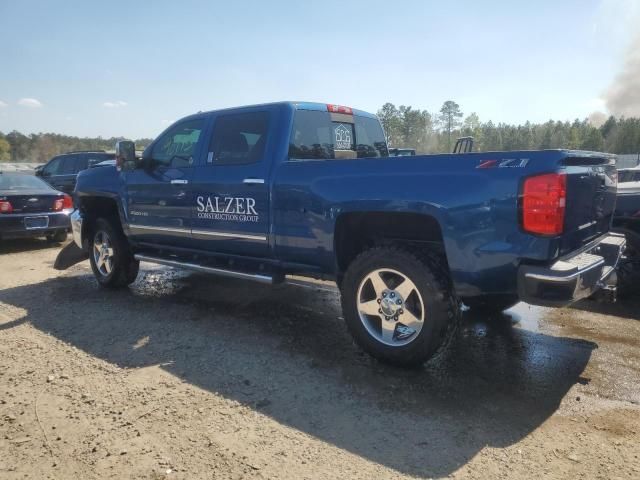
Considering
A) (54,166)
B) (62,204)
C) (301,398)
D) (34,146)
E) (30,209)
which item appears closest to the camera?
(301,398)

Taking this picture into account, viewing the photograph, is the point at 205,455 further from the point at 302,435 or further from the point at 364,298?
the point at 364,298

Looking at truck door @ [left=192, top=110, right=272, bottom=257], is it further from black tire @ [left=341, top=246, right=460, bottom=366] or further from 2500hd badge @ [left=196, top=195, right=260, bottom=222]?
black tire @ [left=341, top=246, right=460, bottom=366]

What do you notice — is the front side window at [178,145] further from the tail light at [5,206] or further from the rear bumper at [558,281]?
the tail light at [5,206]

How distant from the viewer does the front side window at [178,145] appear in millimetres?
5059

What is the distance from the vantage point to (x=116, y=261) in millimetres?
5879

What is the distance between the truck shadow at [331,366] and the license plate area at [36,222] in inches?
136

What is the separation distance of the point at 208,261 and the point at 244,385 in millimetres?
2055

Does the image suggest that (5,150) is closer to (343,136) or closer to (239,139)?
(239,139)

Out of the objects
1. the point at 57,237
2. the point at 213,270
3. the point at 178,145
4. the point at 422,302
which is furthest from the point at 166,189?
the point at 57,237

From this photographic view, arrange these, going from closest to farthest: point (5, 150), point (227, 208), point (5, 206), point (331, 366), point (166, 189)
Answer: point (331, 366) → point (227, 208) → point (166, 189) → point (5, 206) → point (5, 150)

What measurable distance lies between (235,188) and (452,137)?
39.1 metres

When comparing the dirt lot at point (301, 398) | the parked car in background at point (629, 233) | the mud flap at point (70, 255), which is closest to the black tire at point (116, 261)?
the mud flap at point (70, 255)

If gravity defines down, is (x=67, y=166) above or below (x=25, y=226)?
above

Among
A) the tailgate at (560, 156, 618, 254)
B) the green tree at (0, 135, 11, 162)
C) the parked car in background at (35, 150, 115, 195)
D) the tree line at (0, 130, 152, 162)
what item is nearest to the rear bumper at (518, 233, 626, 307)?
the tailgate at (560, 156, 618, 254)
